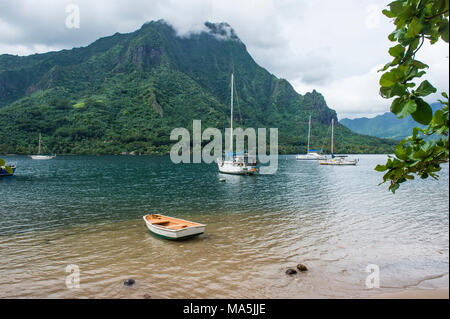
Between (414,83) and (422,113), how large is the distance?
0.91 ft

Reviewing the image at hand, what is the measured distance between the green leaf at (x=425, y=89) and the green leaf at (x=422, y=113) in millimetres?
67

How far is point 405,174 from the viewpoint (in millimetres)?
2693

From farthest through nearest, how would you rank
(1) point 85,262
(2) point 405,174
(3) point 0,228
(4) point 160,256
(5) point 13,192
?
(5) point 13,192
(3) point 0,228
(4) point 160,256
(1) point 85,262
(2) point 405,174

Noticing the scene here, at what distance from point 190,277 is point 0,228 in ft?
46.8

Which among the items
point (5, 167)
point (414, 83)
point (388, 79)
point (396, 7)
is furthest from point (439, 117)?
point (5, 167)

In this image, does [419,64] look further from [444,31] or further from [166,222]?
[166,222]

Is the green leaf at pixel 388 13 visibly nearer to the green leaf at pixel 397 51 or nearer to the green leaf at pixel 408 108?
the green leaf at pixel 397 51

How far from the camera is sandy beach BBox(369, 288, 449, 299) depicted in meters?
8.44

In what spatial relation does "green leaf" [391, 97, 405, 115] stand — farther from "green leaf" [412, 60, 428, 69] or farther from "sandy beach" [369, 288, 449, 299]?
"sandy beach" [369, 288, 449, 299]

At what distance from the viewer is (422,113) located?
1938 millimetres

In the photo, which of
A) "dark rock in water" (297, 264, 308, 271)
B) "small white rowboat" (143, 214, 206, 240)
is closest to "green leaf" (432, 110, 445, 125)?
"dark rock in water" (297, 264, 308, 271)

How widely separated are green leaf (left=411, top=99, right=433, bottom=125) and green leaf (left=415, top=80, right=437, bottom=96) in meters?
0.07
